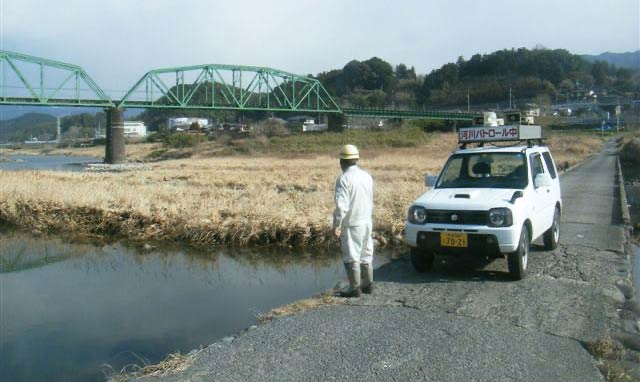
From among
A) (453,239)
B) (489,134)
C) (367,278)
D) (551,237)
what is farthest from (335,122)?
(367,278)

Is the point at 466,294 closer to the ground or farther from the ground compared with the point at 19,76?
closer to the ground

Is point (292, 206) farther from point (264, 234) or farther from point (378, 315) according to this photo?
point (378, 315)

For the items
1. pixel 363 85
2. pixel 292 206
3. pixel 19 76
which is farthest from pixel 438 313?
pixel 363 85

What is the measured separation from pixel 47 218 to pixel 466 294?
12.8 m

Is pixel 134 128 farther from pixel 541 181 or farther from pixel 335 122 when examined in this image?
pixel 541 181

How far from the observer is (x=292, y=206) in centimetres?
1461

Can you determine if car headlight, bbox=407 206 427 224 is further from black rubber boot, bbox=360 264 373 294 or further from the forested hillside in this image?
the forested hillside

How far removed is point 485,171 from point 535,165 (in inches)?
33.9

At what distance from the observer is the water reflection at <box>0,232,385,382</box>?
272 inches

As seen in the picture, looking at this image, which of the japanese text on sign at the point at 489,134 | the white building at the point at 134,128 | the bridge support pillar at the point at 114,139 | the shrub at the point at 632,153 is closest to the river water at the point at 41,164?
the bridge support pillar at the point at 114,139

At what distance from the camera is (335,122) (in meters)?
97.3

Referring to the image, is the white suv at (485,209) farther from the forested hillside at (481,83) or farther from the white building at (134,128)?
the white building at (134,128)

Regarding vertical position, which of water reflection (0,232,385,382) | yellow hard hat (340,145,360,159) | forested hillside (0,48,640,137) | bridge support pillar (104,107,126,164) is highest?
forested hillside (0,48,640,137)

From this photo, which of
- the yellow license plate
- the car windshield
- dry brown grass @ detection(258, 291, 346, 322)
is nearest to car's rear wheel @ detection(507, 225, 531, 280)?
the yellow license plate
